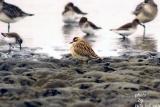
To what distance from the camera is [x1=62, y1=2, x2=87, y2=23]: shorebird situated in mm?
22312

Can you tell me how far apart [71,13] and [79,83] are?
12.6 m

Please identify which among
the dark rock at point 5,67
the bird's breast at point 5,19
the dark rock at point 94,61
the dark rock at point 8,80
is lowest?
the dark rock at point 8,80

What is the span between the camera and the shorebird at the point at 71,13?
22.3 meters

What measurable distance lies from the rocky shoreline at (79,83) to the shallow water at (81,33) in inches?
96.0

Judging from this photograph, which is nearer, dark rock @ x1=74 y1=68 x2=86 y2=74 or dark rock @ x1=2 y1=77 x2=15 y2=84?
dark rock @ x1=2 y1=77 x2=15 y2=84

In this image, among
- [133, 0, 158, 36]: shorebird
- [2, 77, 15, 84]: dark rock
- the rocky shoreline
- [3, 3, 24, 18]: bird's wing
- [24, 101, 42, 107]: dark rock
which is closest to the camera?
[24, 101, 42, 107]: dark rock

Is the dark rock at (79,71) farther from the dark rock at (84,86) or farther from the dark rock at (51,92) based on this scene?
the dark rock at (51,92)

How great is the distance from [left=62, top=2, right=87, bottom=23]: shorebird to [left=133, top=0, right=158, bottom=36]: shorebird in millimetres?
2303

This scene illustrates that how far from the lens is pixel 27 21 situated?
21.3m

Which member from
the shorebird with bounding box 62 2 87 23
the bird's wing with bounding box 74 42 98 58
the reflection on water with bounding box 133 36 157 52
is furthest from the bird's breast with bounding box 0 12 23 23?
the bird's wing with bounding box 74 42 98 58

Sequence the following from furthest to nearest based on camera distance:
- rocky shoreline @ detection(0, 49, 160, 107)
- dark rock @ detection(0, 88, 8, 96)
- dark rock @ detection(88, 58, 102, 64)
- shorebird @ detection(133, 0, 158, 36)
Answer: shorebird @ detection(133, 0, 158, 36) → dark rock @ detection(88, 58, 102, 64) → dark rock @ detection(0, 88, 8, 96) → rocky shoreline @ detection(0, 49, 160, 107)

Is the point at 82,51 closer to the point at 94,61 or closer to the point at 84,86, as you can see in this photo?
the point at 94,61

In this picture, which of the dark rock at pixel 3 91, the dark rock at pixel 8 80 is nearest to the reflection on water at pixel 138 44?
the dark rock at pixel 8 80

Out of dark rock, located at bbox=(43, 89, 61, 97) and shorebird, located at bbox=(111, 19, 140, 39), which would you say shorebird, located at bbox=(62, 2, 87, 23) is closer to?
shorebird, located at bbox=(111, 19, 140, 39)
